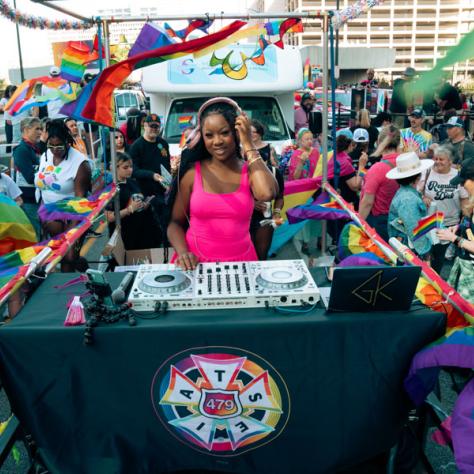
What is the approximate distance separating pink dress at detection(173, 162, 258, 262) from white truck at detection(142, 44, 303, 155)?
15.6ft

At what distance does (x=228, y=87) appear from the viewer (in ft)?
25.5

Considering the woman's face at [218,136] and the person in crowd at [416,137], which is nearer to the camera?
the woman's face at [218,136]

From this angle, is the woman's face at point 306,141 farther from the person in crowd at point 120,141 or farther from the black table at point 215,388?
the black table at point 215,388

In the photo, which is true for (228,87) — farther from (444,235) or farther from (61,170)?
(444,235)

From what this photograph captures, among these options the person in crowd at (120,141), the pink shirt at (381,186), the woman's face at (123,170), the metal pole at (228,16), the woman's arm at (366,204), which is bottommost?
the woman's arm at (366,204)

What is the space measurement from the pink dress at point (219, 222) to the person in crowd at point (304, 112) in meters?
8.81

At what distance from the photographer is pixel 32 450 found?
2328 millimetres

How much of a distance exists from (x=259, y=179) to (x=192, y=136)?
52cm

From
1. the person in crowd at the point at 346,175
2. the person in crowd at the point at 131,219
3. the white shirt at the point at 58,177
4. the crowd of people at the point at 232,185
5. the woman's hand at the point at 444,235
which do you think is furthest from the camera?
the person in crowd at the point at 346,175

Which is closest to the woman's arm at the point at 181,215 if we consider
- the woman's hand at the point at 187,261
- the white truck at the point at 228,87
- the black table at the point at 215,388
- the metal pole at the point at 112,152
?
the woman's hand at the point at 187,261

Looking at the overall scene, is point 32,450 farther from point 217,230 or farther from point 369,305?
point 369,305

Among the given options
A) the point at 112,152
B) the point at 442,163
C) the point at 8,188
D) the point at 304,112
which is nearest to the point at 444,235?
the point at 442,163

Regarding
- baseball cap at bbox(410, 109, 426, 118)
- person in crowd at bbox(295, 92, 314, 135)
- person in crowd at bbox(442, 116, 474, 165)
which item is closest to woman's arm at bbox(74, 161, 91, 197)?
person in crowd at bbox(442, 116, 474, 165)

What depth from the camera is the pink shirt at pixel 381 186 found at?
4.86 meters
